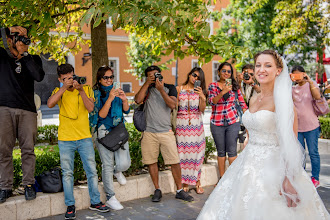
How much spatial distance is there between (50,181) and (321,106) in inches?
180

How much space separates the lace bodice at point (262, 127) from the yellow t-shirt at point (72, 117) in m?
2.47

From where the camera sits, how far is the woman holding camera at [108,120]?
213 inches

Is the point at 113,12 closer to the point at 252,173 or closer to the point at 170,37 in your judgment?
the point at 170,37

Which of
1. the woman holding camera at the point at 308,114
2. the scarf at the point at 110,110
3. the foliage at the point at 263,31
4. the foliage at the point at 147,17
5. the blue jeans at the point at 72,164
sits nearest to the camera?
the foliage at the point at 147,17

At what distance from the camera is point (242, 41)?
24109mm

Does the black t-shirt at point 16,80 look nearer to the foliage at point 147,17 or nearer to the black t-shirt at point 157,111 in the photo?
the foliage at point 147,17

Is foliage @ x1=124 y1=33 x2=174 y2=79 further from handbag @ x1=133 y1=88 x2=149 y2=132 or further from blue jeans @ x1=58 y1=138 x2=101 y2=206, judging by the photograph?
blue jeans @ x1=58 y1=138 x2=101 y2=206

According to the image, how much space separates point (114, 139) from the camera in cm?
539

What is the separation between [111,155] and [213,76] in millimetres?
28441

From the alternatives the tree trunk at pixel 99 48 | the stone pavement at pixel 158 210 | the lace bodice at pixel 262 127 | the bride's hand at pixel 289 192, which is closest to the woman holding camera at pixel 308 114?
the stone pavement at pixel 158 210

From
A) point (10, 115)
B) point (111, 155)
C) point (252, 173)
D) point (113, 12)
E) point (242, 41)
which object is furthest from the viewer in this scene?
point (242, 41)

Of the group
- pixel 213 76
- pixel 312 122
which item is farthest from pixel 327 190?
pixel 213 76

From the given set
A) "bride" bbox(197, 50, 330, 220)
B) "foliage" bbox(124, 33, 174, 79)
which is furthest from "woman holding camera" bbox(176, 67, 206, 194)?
"foliage" bbox(124, 33, 174, 79)

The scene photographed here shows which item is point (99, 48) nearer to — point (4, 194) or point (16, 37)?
point (16, 37)
